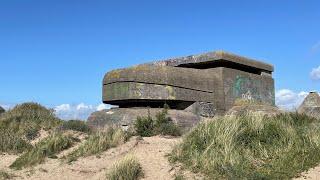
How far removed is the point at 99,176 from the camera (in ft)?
29.1

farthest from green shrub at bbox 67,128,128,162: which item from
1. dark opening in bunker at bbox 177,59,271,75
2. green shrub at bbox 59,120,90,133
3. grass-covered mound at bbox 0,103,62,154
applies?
dark opening in bunker at bbox 177,59,271,75

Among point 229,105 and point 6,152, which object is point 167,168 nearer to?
point 6,152

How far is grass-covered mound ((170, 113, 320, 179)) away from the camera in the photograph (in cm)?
800

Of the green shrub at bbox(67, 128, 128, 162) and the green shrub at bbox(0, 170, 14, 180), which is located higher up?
the green shrub at bbox(67, 128, 128, 162)

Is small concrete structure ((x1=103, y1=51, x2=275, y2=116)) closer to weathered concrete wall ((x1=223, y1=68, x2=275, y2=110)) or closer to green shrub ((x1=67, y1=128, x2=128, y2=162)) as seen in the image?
weathered concrete wall ((x1=223, y1=68, x2=275, y2=110))

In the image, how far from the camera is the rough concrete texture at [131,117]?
12.7 meters

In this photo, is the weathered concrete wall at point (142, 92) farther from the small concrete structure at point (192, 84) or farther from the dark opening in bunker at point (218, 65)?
the dark opening in bunker at point (218, 65)

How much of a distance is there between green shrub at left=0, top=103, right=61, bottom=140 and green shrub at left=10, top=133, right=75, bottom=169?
284 cm

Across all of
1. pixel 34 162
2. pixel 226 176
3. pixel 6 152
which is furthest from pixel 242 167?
pixel 6 152

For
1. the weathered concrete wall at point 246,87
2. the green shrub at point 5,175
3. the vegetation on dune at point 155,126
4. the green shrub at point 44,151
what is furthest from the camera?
the weathered concrete wall at point 246,87

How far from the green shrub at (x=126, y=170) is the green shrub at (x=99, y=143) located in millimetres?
1718

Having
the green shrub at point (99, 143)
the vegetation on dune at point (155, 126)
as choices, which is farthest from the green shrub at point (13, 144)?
the vegetation on dune at point (155, 126)

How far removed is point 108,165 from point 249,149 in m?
2.67

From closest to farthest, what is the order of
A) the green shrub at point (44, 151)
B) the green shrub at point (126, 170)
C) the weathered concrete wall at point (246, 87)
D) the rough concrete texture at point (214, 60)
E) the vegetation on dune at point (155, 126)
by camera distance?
the green shrub at point (126, 170), the green shrub at point (44, 151), the vegetation on dune at point (155, 126), the rough concrete texture at point (214, 60), the weathered concrete wall at point (246, 87)
